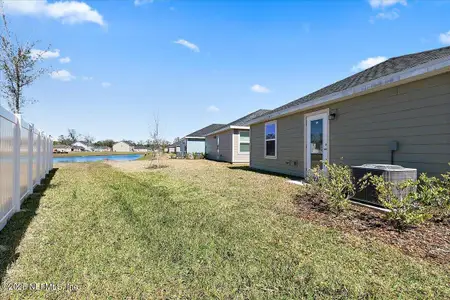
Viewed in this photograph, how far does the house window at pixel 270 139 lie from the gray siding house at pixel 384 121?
1102 mm

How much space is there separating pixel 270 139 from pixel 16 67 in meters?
9.37

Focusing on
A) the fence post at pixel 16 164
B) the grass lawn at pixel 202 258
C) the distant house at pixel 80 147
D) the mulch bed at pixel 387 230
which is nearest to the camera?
the grass lawn at pixel 202 258

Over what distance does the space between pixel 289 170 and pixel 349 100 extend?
369 cm

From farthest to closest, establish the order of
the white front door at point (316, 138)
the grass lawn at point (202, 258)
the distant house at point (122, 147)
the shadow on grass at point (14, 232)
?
the distant house at point (122, 147), the white front door at point (316, 138), the shadow on grass at point (14, 232), the grass lawn at point (202, 258)

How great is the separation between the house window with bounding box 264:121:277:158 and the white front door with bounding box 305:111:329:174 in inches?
92.6

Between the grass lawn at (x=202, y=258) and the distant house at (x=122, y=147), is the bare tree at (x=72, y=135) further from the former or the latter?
the grass lawn at (x=202, y=258)

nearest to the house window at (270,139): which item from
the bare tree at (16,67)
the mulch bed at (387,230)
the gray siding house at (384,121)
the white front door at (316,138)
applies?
the gray siding house at (384,121)

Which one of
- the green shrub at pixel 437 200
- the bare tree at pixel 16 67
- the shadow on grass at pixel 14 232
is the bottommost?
the shadow on grass at pixel 14 232

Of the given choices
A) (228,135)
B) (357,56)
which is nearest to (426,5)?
(357,56)

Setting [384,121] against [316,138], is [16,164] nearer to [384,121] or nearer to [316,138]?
[384,121]

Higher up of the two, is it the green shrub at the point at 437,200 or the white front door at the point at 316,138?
the white front door at the point at 316,138

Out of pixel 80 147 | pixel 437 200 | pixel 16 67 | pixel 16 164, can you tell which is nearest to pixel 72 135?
pixel 80 147

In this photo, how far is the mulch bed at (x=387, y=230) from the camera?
2711 millimetres

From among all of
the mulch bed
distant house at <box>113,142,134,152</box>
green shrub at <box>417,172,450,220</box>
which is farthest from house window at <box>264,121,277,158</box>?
distant house at <box>113,142,134,152</box>
